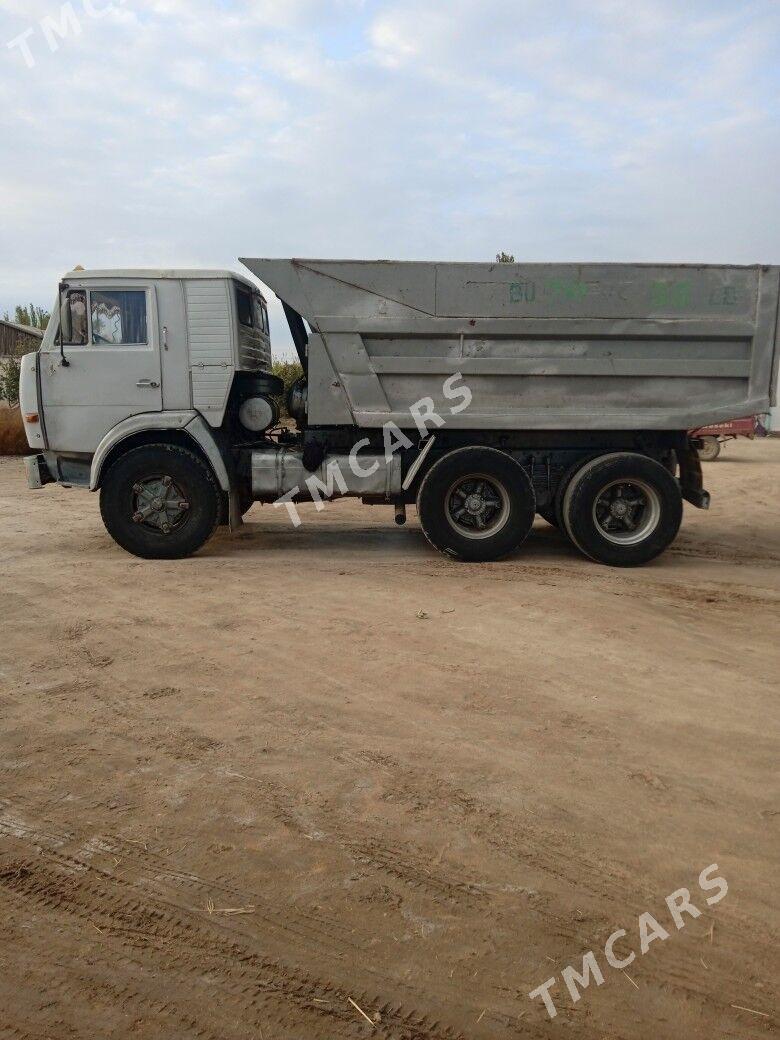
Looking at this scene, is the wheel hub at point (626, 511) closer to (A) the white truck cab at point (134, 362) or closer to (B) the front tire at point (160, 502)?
(A) the white truck cab at point (134, 362)

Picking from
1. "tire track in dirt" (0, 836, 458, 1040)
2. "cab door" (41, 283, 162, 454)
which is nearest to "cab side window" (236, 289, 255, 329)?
"cab door" (41, 283, 162, 454)

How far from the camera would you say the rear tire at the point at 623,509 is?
754cm

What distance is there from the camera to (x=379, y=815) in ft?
10.2

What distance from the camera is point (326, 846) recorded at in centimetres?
291

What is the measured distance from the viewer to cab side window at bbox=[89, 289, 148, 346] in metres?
7.49

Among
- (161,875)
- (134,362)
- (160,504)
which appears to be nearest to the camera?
(161,875)

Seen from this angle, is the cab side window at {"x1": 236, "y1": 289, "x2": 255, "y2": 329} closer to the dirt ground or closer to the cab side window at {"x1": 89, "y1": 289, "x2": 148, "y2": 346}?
the cab side window at {"x1": 89, "y1": 289, "x2": 148, "y2": 346}

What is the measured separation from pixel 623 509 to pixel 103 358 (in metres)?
5.31

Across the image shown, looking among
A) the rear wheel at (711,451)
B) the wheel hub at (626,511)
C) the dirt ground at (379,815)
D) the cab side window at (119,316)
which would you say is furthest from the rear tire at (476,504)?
the rear wheel at (711,451)

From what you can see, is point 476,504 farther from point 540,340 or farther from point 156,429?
point 156,429

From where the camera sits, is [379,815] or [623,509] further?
[623,509]

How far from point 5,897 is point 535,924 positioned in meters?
1.79

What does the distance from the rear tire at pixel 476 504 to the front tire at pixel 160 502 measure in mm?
2173

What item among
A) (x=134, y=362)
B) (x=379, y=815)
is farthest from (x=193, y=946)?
(x=134, y=362)
